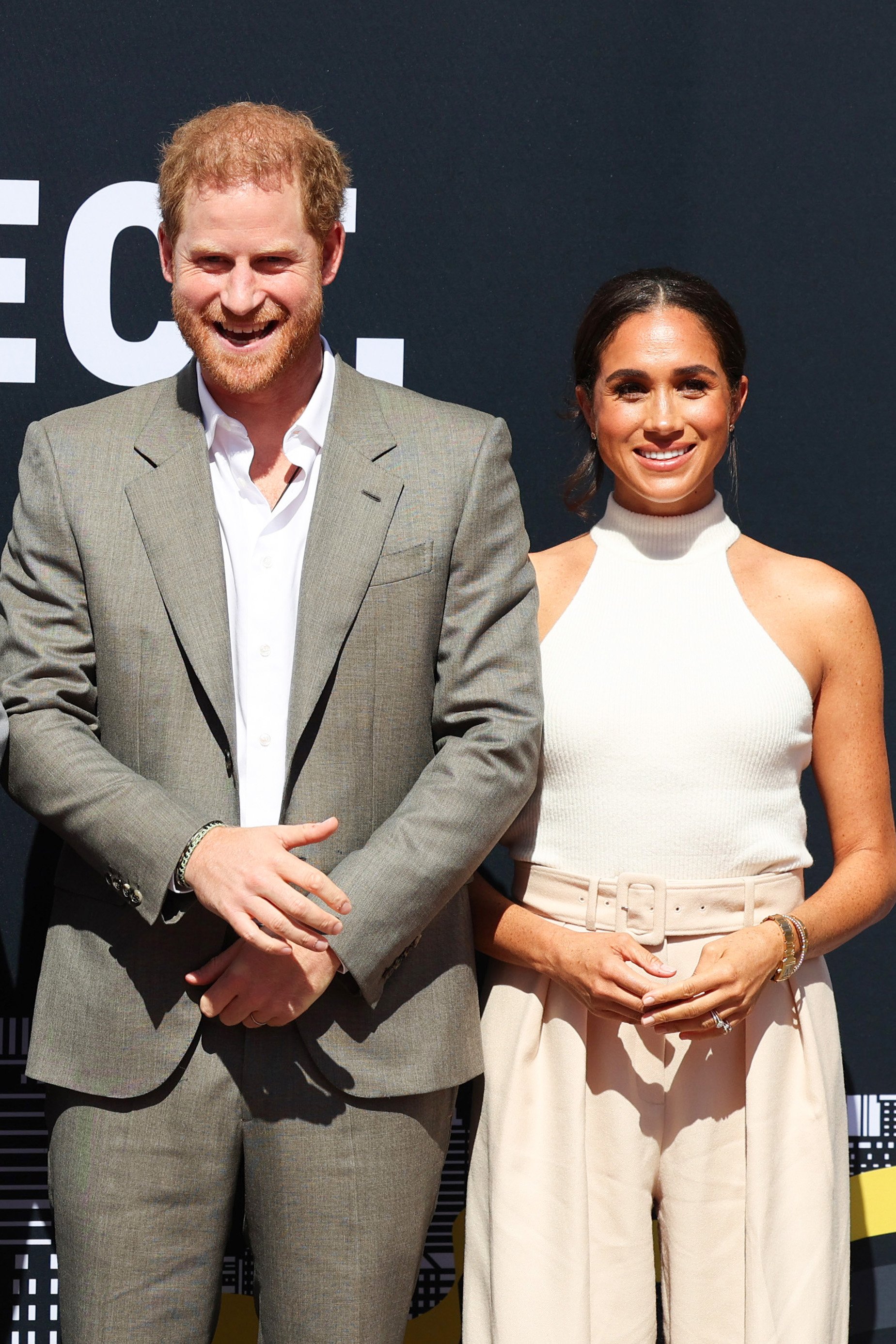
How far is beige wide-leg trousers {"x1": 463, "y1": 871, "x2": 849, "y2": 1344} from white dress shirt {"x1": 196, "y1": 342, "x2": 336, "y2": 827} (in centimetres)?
49

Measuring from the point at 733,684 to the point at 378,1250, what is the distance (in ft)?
2.97

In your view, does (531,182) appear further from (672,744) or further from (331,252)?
(672,744)

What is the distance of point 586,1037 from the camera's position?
2092 millimetres

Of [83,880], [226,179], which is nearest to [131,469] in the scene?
[226,179]

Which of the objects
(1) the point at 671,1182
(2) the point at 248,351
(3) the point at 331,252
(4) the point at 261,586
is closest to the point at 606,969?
(1) the point at 671,1182

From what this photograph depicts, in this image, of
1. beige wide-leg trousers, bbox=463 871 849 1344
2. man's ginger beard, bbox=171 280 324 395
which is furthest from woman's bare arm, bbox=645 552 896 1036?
man's ginger beard, bbox=171 280 324 395

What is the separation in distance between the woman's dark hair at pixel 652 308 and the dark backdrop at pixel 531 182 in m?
0.48

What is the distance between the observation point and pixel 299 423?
2041 mm

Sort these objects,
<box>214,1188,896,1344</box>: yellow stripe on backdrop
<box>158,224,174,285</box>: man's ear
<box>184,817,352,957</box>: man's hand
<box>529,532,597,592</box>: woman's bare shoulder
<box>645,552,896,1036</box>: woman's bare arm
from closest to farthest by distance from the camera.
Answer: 1. <box>184,817,352,957</box>: man's hand
2. <box>158,224,174,285</box>: man's ear
3. <box>645,552,896,1036</box>: woman's bare arm
4. <box>529,532,597,592</box>: woman's bare shoulder
5. <box>214,1188,896,1344</box>: yellow stripe on backdrop

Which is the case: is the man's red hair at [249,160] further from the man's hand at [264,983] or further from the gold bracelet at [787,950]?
the gold bracelet at [787,950]

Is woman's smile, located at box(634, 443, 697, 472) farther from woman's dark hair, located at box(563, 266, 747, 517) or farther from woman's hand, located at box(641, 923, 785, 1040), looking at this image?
woman's hand, located at box(641, 923, 785, 1040)

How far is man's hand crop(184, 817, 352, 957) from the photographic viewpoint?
1793mm

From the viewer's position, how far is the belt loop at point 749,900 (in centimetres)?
206

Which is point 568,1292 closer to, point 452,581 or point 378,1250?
point 378,1250
